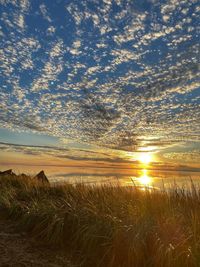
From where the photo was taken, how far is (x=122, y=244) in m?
6.54

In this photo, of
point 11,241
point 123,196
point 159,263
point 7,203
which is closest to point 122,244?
point 159,263

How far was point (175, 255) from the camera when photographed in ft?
19.4

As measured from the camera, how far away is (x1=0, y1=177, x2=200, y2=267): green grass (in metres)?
6.18

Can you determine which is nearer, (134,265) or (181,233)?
(134,265)

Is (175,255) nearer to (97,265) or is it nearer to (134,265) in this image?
(134,265)

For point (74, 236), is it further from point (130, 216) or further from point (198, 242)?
point (198, 242)

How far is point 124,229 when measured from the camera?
6852mm

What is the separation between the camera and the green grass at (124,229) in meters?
6.18

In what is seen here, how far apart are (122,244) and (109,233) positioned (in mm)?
474

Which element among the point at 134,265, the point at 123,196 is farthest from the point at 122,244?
the point at 123,196

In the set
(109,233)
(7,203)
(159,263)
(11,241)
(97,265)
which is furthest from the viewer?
(7,203)

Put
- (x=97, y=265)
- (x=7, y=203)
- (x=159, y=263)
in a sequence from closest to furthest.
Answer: (x=159, y=263) → (x=97, y=265) → (x=7, y=203)

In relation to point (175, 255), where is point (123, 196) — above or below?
above

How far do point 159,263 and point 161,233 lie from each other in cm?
78
